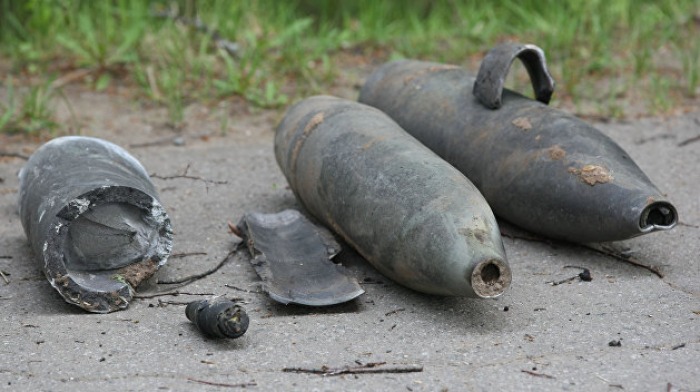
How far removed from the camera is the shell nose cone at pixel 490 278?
93.3 inches

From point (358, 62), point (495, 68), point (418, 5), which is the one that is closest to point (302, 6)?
→ point (418, 5)

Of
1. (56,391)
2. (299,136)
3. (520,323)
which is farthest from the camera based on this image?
(299,136)

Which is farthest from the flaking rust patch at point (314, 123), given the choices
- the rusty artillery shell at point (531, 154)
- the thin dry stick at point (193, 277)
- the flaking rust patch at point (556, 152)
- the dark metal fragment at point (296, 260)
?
the flaking rust patch at point (556, 152)

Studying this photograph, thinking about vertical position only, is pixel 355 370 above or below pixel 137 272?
above

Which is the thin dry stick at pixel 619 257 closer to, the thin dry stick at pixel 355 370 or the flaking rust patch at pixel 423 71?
the flaking rust patch at pixel 423 71

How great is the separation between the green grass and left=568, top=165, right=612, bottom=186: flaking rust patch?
218cm

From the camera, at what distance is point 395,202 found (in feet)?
8.69

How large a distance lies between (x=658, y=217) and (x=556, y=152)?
0.44 metres

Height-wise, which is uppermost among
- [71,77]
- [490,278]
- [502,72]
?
[502,72]

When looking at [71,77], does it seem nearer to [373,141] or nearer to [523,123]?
[373,141]

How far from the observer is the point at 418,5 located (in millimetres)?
9297

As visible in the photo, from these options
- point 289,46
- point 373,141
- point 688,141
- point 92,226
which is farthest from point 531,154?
point 289,46

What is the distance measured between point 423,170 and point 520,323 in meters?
0.60

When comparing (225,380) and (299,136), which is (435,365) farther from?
(299,136)
